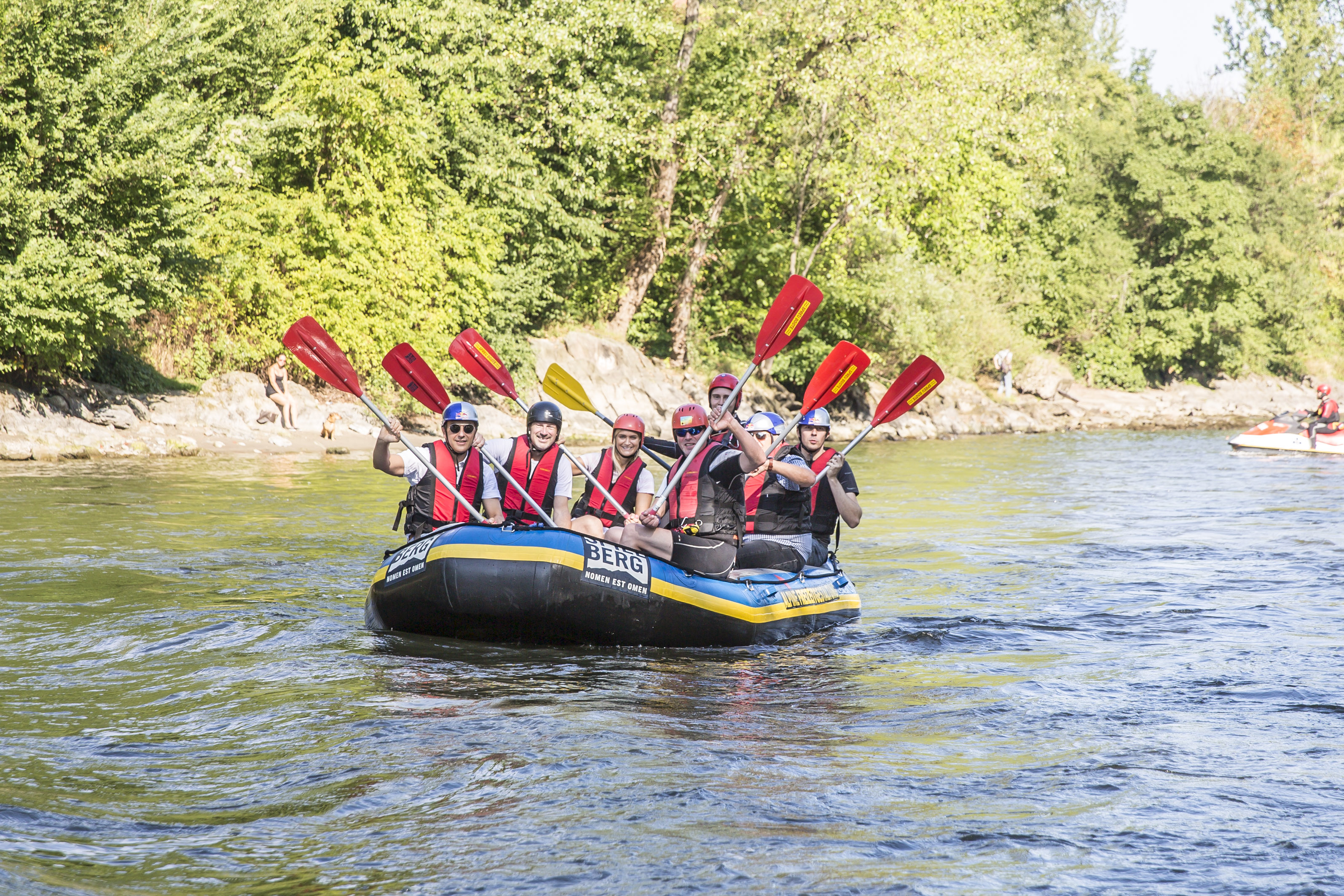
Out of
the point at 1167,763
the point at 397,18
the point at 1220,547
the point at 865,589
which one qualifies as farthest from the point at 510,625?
the point at 397,18

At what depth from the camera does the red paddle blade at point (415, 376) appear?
8008mm

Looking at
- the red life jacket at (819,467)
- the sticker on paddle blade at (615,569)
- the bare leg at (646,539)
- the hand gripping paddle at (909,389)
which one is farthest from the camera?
the hand gripping paddle at (909,389)

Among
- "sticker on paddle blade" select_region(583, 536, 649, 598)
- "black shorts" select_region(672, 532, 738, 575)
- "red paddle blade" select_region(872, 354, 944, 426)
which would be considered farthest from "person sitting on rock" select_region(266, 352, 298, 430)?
"sticker on paddle blade" select_region(583, 536, 649, 598)

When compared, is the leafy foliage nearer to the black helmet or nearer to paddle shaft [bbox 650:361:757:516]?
the black helmet

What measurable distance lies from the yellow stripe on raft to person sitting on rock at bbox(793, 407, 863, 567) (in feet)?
1.86

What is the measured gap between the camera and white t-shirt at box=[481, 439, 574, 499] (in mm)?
7359

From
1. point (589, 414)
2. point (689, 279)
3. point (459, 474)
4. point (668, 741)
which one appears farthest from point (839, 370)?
point (689, 279)

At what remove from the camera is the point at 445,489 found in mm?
7410

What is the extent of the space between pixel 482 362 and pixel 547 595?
10.0 feet

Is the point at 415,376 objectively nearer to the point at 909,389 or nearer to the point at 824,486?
the point at 824,486

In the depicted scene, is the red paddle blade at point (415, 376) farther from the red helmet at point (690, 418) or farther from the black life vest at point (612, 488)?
the red helmet at point (690, 418)

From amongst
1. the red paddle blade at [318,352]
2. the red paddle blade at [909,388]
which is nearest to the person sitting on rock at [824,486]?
the red paddle blade at [909,388]

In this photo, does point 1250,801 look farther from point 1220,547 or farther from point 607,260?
point 607,260

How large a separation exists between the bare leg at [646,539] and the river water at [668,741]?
0.57 meters
